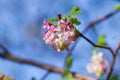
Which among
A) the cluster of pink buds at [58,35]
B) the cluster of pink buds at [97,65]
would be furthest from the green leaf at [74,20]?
the cluster of pink buds at [97,65]

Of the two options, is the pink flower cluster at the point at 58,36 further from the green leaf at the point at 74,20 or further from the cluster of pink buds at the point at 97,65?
the cluster of pink buds at the point at 97,65

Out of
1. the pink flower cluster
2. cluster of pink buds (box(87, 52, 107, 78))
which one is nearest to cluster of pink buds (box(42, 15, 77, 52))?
the pink flower cluster

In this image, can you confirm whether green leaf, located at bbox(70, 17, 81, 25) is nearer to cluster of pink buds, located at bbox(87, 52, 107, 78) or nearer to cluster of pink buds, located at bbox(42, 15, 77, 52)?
cluster of pink buds, located at bbox(42, 15, 77, 52)

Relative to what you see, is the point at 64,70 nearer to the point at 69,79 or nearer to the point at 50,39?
the point at 69,79

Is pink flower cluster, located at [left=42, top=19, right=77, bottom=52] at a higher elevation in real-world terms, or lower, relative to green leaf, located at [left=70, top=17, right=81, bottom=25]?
lower

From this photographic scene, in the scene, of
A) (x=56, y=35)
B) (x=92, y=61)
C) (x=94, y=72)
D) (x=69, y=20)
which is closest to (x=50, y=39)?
(x=56, y=35)

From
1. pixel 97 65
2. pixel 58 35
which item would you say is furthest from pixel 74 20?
pixel 97 65
